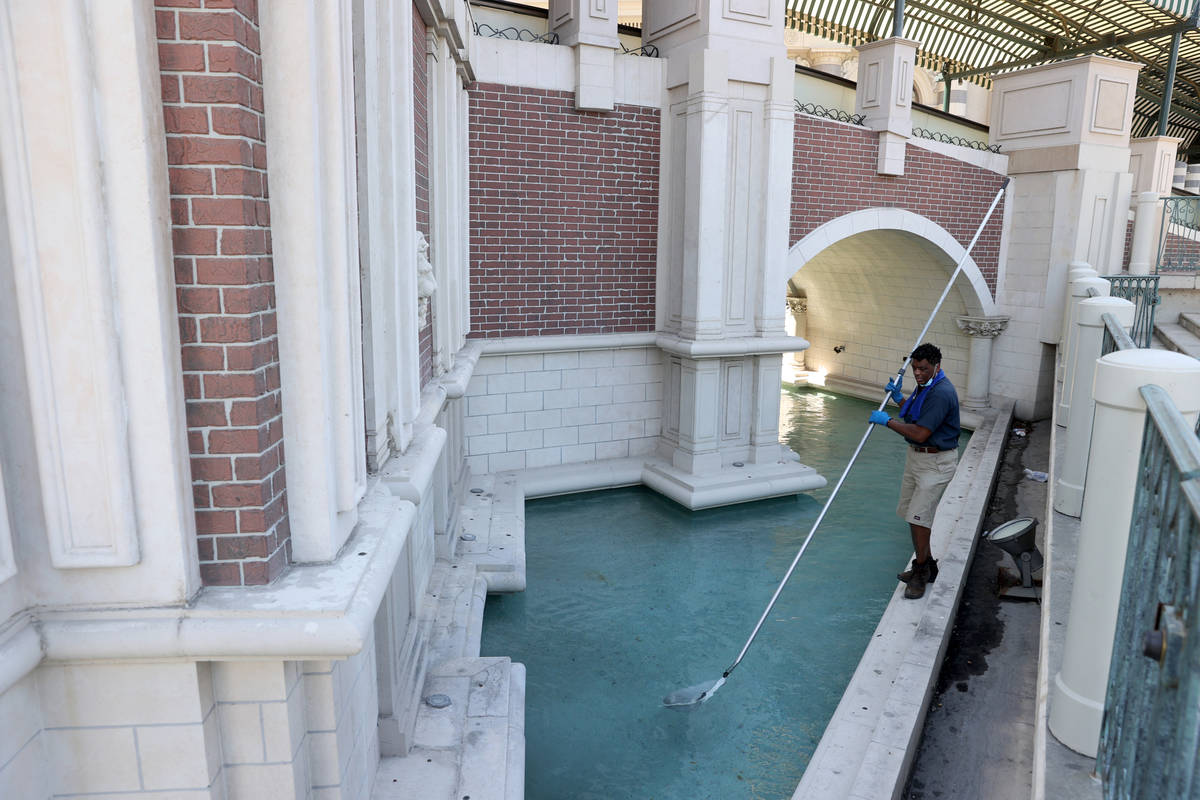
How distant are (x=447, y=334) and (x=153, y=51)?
406 cm

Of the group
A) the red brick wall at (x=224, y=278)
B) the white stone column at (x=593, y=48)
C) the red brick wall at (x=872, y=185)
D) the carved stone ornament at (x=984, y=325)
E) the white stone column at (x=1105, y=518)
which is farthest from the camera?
the carved stone ornament at (x=984, y=325)

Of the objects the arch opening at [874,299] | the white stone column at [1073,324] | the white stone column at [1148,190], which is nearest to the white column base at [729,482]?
the arch opening at [874,299]

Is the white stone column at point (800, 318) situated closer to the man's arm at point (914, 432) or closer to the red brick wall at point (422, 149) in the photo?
the man's arm at point (914, 432)

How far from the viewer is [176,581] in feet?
6.86

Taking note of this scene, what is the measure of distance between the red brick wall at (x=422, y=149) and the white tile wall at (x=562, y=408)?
2.48m

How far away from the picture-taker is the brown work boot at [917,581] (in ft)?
17.3

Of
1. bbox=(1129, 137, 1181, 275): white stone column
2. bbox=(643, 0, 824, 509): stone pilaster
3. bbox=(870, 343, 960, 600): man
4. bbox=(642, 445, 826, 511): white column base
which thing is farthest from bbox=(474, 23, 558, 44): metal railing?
bbox=(1129, 137, 1181, 275): white stone column

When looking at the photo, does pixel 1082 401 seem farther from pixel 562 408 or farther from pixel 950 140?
pixel 950 140

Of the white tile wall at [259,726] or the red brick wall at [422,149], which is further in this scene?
the red brick wall at [422,149]

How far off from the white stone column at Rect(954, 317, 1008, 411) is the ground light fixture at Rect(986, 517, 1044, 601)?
6646 millimetres

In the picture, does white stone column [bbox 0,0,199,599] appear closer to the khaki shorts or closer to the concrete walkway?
the concrete walkway

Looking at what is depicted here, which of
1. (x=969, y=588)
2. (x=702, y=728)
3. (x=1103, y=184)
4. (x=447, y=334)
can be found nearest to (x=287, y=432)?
(x=702, y=728)

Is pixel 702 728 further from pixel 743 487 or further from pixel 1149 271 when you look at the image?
pixel 1149 271

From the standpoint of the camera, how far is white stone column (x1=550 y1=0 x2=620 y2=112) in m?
7.45
